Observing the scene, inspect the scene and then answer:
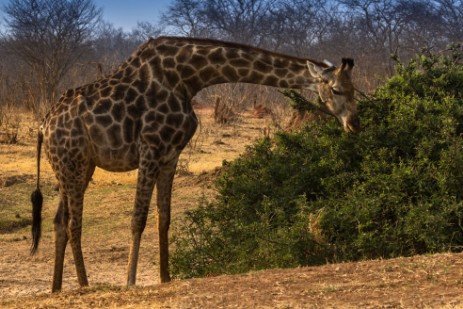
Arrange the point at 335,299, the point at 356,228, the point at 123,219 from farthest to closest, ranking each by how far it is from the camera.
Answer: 1. the point at 123,219
2. the point at 356,228
3. the point at 335,299

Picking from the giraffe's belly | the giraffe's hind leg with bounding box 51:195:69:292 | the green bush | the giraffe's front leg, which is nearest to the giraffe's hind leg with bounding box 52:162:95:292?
the giraffe's hind leg with bounding box 51:195:69:292

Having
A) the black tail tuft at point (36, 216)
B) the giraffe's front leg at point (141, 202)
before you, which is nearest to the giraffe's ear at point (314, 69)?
the giraffe's front leg at point (141, 202)

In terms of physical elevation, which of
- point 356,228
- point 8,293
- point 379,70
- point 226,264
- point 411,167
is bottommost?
point 8,293

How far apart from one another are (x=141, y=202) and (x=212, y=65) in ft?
3.87

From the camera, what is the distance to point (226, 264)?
719 cm

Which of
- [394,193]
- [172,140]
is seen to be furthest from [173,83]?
[394,193]

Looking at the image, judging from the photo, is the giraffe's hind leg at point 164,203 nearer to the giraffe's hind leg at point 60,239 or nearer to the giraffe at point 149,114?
the giraffe at point 149,114

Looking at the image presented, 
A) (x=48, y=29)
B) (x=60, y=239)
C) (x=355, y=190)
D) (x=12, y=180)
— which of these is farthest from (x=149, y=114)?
(x=48, y=29)

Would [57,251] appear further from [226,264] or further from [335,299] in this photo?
[335,299]

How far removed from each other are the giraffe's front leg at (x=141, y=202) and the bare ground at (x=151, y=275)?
21 cm

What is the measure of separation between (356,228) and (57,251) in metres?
2.34

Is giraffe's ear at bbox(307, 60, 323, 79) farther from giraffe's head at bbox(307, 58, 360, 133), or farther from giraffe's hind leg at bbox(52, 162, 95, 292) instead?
giraffe's hind leg at bbox(52, 162, 95, 292)

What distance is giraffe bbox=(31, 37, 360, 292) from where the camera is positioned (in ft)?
20.5

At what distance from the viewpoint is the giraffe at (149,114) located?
20.5 feet
